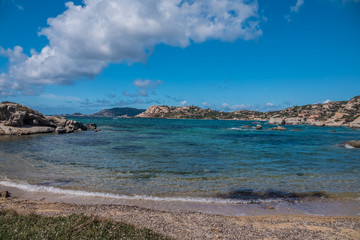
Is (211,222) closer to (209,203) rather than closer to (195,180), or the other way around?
(209,203)

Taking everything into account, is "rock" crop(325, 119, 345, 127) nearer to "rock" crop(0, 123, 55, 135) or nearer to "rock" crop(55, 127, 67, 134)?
"rock" crop(55, 127, 67, 134)

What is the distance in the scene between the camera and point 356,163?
813 inches

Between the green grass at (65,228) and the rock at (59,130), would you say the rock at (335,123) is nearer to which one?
the rock at (59,130)

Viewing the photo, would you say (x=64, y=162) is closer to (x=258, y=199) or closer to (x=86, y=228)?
(x=86, y=228)

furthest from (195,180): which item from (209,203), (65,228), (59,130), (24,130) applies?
(59,130)

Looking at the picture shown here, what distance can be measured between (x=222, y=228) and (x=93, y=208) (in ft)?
18.0

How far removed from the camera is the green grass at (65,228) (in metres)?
6.37

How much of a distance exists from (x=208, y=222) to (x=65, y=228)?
196 inches

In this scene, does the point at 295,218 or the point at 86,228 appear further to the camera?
the point at 295,218

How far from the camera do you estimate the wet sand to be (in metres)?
7.61

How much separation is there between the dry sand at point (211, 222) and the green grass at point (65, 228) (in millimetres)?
722

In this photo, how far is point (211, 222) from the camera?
8.45 meters

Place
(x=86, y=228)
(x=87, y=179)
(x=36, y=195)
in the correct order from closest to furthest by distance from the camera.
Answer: (x=86, y=228) < (x=36, y=195) < (x=87, y=179)

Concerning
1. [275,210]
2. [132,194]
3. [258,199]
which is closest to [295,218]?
[275,210]
